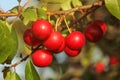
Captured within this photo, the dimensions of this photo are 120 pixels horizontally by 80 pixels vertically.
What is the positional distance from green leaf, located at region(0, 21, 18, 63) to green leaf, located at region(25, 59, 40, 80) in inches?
5.8

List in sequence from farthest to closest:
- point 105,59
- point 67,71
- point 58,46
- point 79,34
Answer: point 105,59
point 67,71
point 79,34
point 58,46

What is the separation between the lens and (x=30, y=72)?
2.10m

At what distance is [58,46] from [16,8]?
0.28m

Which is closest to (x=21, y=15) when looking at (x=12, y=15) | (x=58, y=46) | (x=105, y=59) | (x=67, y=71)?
(x=12, y=15)

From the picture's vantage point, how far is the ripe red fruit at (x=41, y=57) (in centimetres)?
196

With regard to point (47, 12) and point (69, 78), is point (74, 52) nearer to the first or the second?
point (47, 12)

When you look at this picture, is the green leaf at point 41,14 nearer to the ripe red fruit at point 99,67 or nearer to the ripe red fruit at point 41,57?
the ripe red fruit at point 41,57

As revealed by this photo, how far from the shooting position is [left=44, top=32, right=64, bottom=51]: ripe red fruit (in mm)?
1891

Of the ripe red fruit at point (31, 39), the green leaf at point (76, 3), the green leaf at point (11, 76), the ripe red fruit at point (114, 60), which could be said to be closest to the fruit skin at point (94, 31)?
the green leaf at point (76, 3)

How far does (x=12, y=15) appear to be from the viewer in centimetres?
194

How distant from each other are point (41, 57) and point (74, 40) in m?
0.17

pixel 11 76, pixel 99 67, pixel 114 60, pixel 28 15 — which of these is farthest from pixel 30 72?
pixel 99 67

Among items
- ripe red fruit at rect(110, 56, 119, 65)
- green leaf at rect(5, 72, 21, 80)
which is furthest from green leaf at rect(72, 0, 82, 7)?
ripe red fruit at rect(110, 56, 119, 65)

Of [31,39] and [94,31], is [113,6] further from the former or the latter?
[31,39]
